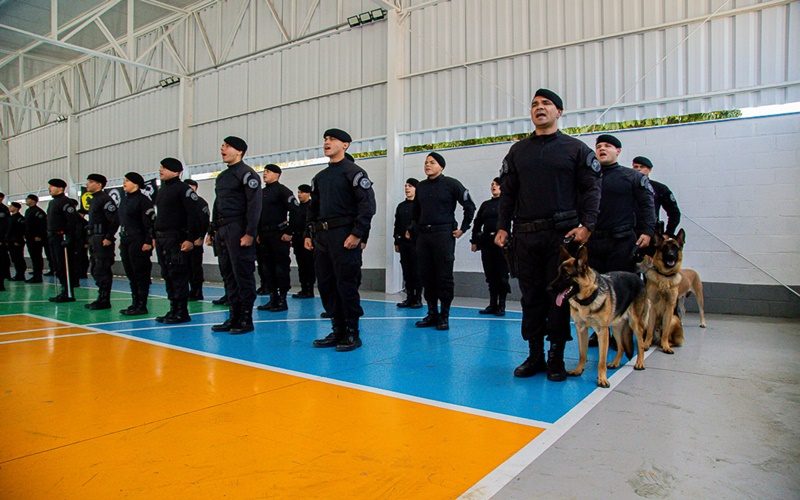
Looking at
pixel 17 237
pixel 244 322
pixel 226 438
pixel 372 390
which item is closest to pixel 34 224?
pixel 17 237

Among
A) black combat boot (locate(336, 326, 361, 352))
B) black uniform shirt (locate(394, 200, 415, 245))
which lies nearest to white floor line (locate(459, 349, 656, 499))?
black combat boot (locate(336, 326, 361, 352))

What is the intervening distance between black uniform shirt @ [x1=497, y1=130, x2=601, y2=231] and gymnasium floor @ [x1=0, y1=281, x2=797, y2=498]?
1109 mm

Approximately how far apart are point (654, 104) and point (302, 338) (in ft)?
18.2

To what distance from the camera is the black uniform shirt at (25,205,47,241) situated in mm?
10523

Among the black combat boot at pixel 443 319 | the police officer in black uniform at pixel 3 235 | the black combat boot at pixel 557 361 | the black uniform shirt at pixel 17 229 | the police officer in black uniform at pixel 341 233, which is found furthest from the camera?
the black uniform shirt at pixel 17 229

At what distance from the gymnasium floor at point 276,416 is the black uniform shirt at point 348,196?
110 centimetres

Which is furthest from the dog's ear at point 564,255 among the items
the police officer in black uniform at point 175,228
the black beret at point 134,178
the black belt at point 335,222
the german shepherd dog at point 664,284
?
the black beret at point 134,178

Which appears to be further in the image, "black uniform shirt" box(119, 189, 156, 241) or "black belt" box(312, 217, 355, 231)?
"black uniform shirt" box(119, 189, 156, 241)

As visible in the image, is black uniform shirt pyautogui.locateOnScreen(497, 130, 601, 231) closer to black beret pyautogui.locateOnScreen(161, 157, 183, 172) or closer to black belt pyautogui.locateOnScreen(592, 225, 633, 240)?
black belt pyautogui.locateOnScreen(592, 225, 633, 240)

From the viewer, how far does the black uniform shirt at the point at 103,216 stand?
6758 mm

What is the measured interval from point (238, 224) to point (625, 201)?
353cm

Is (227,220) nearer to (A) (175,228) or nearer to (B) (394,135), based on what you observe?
(A) (175,228)

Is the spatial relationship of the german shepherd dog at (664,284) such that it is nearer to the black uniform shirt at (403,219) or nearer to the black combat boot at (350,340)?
the black combat boot at (350,340)

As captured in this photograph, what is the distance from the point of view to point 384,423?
2461 mm
